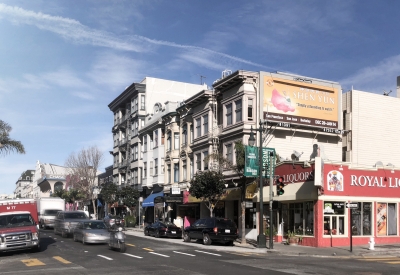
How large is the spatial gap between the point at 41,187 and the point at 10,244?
109337 millimetres

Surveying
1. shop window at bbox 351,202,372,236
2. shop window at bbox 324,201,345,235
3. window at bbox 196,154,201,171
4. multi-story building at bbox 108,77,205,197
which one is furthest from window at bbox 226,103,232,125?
multi-story building at bbox 108,77,205,197

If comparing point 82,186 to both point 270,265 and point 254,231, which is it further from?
point 270,265

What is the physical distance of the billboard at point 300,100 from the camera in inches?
1382

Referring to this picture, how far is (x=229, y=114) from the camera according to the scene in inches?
1447

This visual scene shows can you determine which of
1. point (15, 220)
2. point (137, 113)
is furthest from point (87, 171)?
point (15, 220)

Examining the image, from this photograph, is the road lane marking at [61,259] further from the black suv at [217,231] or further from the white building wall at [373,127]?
the white building wall at [373,127]

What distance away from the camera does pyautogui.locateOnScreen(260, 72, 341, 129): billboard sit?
115 feet

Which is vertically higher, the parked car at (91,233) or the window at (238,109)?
the window at (238,109)

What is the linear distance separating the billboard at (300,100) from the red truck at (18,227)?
17.8 meters

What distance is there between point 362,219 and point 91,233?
623 inches

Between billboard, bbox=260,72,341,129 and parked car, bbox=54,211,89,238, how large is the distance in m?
14.8

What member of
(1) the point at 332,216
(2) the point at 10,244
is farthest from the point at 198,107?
(2) the point at 10,244

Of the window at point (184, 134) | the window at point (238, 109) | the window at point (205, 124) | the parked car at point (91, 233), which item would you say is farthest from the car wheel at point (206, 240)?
the window at point (184, 134)

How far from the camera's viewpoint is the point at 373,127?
3897cm
